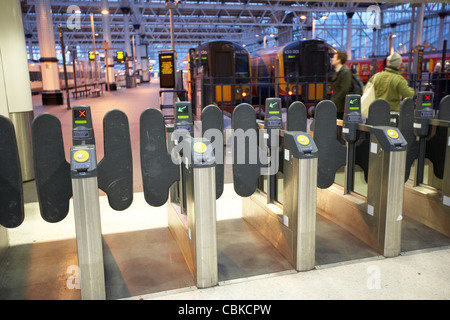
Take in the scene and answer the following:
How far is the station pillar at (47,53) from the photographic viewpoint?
16125mm

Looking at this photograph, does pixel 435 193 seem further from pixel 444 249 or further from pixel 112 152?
pixel 112 152

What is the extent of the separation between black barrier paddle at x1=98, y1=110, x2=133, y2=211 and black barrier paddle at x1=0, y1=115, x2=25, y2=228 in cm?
61

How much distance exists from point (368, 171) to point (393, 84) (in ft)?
5.96

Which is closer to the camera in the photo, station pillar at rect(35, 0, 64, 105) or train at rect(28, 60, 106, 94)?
station pillar at rect(35, 0, 64, 105)

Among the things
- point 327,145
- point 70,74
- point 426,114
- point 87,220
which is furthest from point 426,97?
point 70,74

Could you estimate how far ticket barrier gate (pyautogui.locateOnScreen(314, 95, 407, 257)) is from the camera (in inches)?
128

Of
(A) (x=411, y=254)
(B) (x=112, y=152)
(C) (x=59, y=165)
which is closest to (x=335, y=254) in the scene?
(A) (x=411, y=254)

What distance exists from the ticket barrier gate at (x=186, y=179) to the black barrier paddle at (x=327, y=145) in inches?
39.3

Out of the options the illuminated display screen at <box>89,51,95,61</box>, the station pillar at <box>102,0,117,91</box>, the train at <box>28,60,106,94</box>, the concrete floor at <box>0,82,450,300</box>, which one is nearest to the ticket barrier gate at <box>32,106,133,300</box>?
the concrete floor at <box>0,82,450,300</box>

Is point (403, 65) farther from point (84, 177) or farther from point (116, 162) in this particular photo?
point (84, 177)

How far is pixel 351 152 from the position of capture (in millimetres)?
4066

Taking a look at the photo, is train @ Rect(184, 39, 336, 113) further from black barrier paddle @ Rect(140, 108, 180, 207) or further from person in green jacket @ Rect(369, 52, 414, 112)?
black barrier paddle @ Rect(140, 108, 180, 207)

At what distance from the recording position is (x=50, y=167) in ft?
10.4

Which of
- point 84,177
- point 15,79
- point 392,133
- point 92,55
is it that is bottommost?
point 84,177
